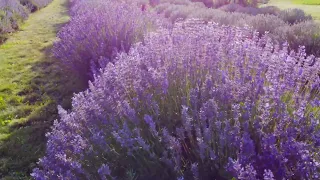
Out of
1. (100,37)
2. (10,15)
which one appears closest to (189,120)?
(100,37)

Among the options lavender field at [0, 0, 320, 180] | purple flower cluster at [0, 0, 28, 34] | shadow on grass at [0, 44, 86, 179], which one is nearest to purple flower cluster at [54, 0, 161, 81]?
shadow on grass at [0, 44, 86, 179]

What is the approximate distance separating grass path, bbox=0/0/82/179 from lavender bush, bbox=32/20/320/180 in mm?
1322

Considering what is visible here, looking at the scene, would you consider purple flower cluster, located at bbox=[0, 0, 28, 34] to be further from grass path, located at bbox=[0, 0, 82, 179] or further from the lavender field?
the lavender field

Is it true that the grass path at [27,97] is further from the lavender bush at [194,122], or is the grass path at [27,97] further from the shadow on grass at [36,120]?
the lavender bush at [194,122]

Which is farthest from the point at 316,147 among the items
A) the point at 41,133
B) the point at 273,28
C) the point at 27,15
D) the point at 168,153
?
the point at 27,15

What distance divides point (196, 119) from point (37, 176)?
1078 mm

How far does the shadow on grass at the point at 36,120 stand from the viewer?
3.33 metres

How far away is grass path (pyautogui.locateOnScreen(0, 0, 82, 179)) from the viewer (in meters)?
3.47

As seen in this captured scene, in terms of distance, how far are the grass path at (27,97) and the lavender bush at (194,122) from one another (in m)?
1.32

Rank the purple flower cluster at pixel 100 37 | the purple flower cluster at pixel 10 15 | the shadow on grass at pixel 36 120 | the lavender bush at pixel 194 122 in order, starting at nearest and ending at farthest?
the lavender bush at pixel 194 122 → the shadow on grass at pixel 36 120 → the purple flower cluster at pixel 100 37 → the purple flower cluster at pixel 10 15

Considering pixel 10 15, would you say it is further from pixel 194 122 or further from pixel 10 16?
pixel 194 122

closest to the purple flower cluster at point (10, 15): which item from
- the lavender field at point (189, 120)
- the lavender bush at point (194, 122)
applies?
the lavender field at point (189, 120)

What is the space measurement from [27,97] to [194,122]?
358 centimetres

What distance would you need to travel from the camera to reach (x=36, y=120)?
420 centimetres
